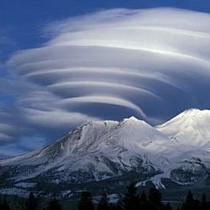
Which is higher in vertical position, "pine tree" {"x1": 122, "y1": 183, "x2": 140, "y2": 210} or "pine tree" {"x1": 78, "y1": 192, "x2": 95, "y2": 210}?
"pine tree" {"x1": 78, "y1": 192, "x2": 95, "y2": 210}

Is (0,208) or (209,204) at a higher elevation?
(0,208)

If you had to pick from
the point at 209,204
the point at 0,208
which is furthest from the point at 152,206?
the point at 0,208

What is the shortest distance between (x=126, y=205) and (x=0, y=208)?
4437cm

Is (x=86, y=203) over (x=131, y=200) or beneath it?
over

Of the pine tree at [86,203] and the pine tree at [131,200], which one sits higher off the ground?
the pine tree at [86,203]

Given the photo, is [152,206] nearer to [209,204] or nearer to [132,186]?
[132,186]

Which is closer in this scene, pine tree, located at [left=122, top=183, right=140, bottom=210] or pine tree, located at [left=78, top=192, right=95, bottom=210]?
pine tree, located at [left=122, top=183, right=140, bottom=210]

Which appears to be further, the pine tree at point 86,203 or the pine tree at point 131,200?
→ the pine tree at point 86,203

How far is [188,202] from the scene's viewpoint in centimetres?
15850

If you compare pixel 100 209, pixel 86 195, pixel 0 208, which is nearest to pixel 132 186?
pixel 86 195

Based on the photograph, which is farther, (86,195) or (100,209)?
(100,209)

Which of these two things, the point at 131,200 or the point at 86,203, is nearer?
the point at 131,200

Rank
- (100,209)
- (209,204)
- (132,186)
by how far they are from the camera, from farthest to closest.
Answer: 1. (100,209)
2. (209,204)
3. (132,186)

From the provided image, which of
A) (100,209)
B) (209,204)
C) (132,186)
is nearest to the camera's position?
(132,186)
